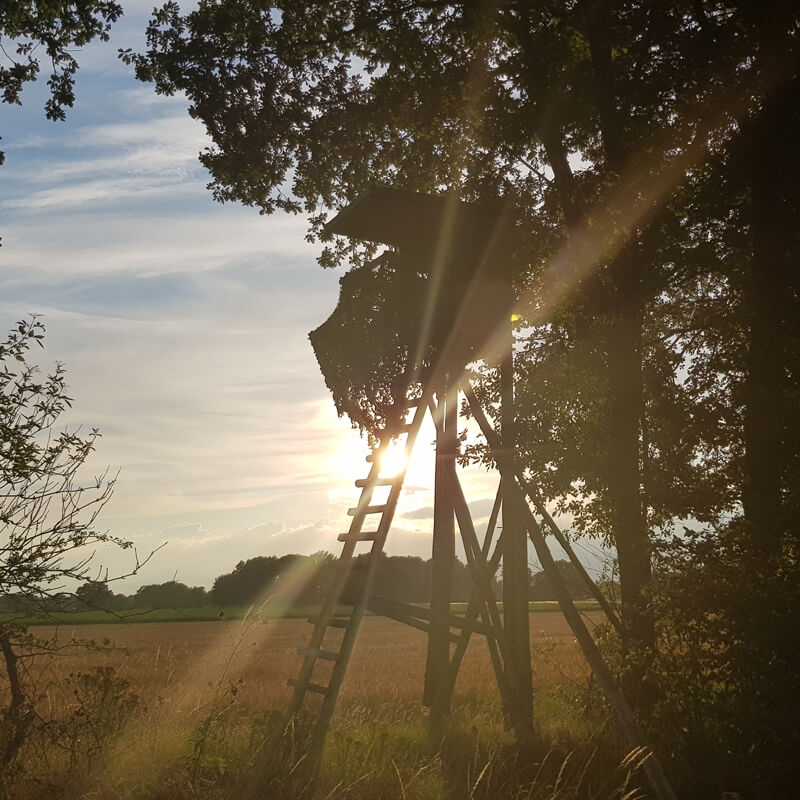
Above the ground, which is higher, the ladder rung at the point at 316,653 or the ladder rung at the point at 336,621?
the ladder rung at the point at 336,621

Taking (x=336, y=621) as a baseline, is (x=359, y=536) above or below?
above

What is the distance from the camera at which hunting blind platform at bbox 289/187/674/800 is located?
977 cm

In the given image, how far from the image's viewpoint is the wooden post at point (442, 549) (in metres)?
10.2

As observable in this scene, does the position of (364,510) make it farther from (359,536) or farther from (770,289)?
(770,289)

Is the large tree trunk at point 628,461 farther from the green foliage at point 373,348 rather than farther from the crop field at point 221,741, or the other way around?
the green foliage at point 373,348

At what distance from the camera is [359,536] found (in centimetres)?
945

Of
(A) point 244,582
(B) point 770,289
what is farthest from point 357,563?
(A) point 244,582

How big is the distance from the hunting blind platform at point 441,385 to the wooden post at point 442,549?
0.02 m

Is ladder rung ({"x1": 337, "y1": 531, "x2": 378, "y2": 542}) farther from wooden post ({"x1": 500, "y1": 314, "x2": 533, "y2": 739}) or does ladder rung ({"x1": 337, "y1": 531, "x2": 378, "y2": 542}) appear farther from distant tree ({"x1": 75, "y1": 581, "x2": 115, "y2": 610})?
distant tree ({"x1": 75, "y1": 581, "x2": 115, "y2": 610})

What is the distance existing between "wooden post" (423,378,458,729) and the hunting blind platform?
0.02m

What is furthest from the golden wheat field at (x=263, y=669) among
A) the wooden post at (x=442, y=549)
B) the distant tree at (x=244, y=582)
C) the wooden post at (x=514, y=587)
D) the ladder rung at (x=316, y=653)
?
the distant tree at (x=244, y=582)

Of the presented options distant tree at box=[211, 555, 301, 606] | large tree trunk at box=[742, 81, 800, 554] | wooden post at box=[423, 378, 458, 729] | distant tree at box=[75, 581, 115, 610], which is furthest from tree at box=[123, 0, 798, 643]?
distant tree at box=[211, 555, 301, 606]

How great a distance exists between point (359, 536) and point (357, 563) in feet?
1.47

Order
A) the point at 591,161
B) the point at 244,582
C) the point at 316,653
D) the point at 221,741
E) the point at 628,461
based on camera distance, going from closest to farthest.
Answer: the point at 221,741 < the point at 316,653 < the point at 628,461 < the point at 591,161 < the point at 244,582
